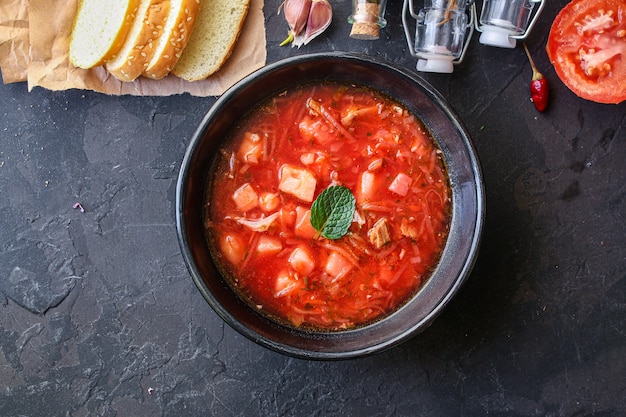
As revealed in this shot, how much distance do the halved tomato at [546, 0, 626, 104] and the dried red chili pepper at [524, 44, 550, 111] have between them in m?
0.09

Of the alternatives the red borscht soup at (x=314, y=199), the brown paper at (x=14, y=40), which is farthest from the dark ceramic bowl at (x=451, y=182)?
the brown paper at (x=14, y=40)

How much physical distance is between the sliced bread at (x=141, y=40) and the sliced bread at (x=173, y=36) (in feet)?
0.09

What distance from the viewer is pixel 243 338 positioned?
323cm

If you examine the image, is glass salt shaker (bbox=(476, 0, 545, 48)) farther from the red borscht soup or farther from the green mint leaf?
the green mint leaf

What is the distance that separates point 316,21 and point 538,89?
1199mm

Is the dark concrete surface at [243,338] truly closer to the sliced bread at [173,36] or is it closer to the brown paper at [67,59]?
the brown paper at [67,59]

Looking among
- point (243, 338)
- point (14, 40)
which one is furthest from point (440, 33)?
point (14, 40)

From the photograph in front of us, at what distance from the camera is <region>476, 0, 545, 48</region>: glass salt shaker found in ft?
10.1

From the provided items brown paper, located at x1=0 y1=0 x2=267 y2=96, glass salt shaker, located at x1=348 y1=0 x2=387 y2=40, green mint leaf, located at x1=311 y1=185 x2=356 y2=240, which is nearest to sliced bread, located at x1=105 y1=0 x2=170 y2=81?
brown paper, located at x1=0 y1=0 x2=267 y2=96

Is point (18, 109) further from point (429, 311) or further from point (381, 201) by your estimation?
point (429, 311)

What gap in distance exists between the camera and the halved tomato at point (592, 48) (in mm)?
2980

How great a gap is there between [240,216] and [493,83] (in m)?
1.51

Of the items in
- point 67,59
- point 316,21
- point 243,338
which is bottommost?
point 243,338

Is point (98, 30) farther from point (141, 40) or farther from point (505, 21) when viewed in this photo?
point (505, 21)
